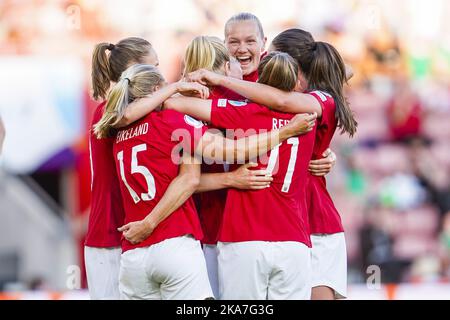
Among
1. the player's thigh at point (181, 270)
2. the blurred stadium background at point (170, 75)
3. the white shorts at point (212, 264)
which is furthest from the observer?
the blurred stadium background at point (170, 75)

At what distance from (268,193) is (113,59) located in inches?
56.2

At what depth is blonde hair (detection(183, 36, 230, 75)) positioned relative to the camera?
19.7 ft

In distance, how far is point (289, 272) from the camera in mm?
5781

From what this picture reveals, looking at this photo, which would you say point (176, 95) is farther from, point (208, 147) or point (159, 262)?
point (159, 262)

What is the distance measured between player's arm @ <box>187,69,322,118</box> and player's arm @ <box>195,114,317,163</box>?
0.13 m

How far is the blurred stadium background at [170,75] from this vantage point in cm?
1380

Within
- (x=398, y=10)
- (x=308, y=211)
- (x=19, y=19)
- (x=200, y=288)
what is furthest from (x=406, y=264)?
(x=200, y=288)

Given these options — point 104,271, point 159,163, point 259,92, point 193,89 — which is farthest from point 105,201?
point 259,92

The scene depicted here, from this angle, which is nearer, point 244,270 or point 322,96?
point 244,270

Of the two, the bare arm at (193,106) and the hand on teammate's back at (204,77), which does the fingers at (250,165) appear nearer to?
the bare arm at (193,106)

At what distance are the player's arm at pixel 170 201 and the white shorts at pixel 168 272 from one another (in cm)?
10

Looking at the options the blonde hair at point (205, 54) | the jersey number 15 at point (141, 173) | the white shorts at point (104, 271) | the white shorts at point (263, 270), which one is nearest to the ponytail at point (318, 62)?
the blonde hair at point (205, 54)

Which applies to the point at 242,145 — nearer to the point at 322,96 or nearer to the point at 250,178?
the point at 250,178

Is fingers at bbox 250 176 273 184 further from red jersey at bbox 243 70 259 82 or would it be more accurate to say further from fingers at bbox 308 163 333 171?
red jersey at bbox 243 70 259 82
